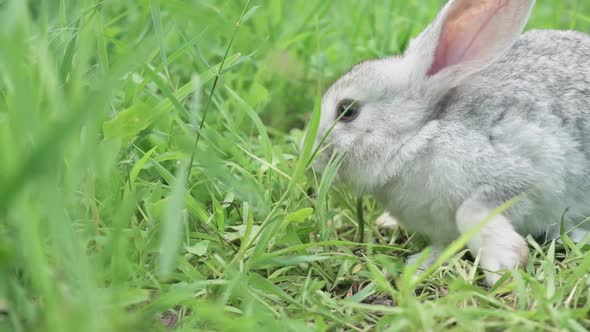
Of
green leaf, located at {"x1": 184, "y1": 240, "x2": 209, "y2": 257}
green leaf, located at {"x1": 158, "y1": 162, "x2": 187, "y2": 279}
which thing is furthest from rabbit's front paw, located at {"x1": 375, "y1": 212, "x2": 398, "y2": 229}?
green leaf, located at {"x1": 158, "y1": 162, "x2": 187, "y2": 279}

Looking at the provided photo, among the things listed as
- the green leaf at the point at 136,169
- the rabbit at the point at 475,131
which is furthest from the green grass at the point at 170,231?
the rabbit at the point at 475,131

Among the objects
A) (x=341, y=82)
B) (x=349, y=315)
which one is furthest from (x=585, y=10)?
(x=349, y=315)

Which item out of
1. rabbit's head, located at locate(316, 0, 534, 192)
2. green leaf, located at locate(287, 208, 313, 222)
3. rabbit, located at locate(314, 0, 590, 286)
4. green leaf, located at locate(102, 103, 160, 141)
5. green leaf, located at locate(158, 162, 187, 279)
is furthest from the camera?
rabbit's head, located at locate(316, 0, 534, 192)

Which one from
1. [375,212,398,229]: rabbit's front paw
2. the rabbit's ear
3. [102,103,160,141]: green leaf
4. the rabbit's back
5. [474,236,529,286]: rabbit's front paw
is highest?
[102,103,160,141]: green leaf

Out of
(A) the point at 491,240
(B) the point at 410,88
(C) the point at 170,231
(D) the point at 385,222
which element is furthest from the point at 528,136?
(C) the point at 170,231

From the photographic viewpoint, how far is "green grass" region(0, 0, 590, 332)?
185 cm

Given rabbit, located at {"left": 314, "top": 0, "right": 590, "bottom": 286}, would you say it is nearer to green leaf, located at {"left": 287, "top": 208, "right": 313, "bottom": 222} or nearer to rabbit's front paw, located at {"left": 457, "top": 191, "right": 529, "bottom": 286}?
rabbit's front paw, located at {"left": 457, "top": 191, "right": 529, "bottom": 286}

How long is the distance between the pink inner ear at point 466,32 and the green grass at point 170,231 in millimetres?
797

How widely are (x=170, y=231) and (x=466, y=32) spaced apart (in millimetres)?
1913

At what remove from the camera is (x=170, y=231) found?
1.81 meters

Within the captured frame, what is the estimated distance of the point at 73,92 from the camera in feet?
7.86

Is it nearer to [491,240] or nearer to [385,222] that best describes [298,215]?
[491,240]

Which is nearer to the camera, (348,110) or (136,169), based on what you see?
(136,169)

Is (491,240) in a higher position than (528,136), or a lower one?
lower
